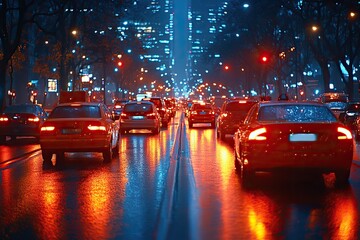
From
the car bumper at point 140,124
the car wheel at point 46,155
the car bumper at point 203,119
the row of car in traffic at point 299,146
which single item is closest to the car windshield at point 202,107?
the car bumper at point 203,119

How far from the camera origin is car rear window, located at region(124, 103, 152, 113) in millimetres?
33906

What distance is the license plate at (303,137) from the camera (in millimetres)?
12297

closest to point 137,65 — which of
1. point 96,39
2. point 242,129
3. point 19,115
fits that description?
point 96,39

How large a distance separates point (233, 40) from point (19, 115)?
61911 millimetres

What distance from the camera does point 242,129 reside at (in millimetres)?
14133

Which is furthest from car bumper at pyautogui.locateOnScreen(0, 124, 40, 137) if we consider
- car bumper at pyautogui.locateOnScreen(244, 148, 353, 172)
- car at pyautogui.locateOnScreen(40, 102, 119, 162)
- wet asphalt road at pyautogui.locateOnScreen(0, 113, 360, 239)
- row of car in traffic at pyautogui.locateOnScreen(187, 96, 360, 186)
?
car bumper at pyautogui.locateOnScreen(244, 148, 353, 172)

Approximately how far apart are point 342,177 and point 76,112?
825cm

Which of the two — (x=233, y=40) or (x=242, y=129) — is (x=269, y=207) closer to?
(x=242, y=129)

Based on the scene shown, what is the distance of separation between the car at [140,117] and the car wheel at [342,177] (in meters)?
21.2

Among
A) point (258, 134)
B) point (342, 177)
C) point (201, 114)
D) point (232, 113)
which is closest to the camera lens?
point (258, 134)

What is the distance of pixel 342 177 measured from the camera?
12.8 meters

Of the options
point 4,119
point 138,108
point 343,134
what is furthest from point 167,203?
point 138,108

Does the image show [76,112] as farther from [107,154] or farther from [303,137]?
[303,137]

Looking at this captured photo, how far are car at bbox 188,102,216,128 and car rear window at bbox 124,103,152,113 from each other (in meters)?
10.6
